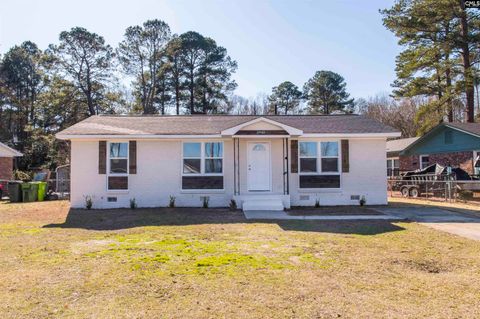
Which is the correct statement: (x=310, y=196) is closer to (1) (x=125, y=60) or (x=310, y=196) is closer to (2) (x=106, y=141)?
(2) (x=106, y=141)

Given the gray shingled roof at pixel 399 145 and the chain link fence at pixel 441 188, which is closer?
the chain link fence at pixel 441 188

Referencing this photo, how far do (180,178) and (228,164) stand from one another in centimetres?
190

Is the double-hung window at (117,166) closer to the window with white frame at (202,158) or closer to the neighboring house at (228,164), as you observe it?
the neighboring house at (228,164)

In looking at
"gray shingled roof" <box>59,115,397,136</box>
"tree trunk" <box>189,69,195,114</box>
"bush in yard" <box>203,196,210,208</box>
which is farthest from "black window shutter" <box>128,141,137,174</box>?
"tree trunk" <box>189,69,195,114</box>

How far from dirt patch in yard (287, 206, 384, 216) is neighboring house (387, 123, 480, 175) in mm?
11274

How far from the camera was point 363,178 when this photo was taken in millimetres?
14102

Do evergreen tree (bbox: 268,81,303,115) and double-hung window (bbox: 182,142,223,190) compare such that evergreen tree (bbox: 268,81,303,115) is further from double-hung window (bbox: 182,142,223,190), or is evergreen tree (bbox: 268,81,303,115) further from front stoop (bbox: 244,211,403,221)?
front stoop (bbox: 244,211,403,221)

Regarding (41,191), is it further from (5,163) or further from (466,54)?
(466,54)

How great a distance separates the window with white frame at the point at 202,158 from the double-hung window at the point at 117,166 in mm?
2200

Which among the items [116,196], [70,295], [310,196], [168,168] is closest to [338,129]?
[310,196]

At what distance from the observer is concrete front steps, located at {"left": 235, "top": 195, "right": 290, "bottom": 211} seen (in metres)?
12.7

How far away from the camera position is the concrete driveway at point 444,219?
862 centimetres

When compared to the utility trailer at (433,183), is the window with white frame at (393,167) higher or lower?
higher

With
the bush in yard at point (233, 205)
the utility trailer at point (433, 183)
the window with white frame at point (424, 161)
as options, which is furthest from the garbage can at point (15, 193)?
the window with white frame at point (424, 161)
